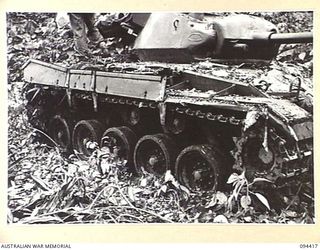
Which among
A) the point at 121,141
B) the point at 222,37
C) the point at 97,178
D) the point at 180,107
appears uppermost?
the point at 222,37

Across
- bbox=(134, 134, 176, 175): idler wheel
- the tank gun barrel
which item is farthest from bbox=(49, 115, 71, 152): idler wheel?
the tank gun barrel

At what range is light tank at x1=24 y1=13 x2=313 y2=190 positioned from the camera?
69.4 inches

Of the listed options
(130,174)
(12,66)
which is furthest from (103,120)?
(12,66)

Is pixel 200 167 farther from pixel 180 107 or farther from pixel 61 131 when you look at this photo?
pixel 61 131

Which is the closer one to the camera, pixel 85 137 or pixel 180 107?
pixel 180 107

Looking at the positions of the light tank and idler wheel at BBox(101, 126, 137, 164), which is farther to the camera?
idler wheel at BBox(101, 126, 137, 164)

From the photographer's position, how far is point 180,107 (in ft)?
5.91

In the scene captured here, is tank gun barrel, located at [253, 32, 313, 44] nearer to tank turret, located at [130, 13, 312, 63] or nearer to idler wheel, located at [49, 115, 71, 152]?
tank turret, located at [130, 13, 312, 63]

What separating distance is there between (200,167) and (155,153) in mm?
139

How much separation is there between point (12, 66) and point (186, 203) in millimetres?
623

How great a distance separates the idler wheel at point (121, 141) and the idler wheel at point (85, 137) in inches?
1.0

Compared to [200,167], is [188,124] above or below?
above

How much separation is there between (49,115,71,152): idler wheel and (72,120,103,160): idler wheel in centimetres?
2

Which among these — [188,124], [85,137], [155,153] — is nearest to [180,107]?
[188,124]
